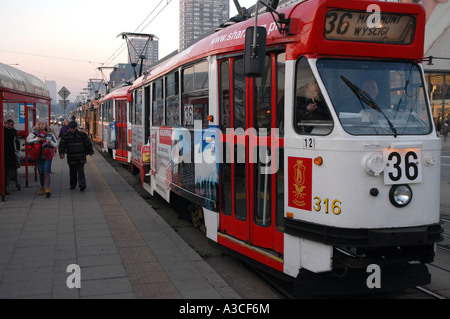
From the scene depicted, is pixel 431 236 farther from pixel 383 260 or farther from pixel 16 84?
pixel 16 84

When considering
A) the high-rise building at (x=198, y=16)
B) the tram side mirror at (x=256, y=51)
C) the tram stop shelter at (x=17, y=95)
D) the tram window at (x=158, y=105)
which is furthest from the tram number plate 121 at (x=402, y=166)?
the high-rise building at (x=198, y=16)

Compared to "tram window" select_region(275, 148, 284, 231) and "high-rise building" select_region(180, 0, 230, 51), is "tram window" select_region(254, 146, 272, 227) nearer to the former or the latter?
"tram window" select_region(275, 148, 284, 231)

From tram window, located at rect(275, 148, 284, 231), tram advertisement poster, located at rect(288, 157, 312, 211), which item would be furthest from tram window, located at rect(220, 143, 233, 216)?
tram advertisement poster, located at rect(288, 157, 312, 211)

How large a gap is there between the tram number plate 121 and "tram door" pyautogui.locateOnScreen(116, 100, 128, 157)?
1393 cm

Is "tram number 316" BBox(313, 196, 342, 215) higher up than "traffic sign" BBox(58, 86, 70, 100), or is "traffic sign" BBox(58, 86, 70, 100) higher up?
"traffic sign" BBox(58, 86, 70, 100)

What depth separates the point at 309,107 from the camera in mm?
4605

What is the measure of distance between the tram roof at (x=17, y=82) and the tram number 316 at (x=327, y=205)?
7.69 meters

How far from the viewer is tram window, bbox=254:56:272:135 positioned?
509 centimetres

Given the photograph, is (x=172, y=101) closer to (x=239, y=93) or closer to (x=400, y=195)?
Result: (x=239, y=93)

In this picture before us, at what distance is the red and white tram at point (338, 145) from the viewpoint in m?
4.30

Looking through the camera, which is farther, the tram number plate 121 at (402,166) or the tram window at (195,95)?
the tram window at (195,95)

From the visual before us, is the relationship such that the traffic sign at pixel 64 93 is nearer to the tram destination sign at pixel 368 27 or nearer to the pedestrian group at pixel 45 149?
the pedestrian group at pixel 45 149

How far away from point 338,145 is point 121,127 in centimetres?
1478

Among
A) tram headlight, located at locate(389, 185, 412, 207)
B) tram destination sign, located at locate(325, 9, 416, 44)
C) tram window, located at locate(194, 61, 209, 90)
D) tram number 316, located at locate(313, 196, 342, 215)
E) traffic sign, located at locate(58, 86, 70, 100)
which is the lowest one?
tram number 316, located at locate(313, 196, 342, 215)
